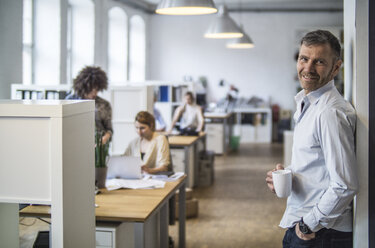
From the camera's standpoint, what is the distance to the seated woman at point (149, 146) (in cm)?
503

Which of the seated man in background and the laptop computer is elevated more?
the seated man in background

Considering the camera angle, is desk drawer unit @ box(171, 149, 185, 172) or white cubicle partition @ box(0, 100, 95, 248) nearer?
white cubicle partition @ box(0, 100, 95, 248)

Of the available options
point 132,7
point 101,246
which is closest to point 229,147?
point 132,7

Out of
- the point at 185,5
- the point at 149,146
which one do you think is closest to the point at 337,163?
the point at 185,5

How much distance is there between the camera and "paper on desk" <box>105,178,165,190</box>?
395 cm

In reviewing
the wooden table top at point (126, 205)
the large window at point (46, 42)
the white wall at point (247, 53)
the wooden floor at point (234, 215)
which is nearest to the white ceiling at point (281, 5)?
the white wall at point (247, 53)

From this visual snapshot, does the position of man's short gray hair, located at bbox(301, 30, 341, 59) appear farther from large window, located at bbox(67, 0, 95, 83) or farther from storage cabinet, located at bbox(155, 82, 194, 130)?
large window, located at bbox(67, 0, 95, 83)

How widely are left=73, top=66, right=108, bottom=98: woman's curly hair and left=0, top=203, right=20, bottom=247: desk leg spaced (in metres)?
3.06

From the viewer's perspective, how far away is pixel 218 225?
19.0 feet

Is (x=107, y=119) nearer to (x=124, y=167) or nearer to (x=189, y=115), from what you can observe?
(x=124, y=167)

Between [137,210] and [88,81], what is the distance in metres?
2.19

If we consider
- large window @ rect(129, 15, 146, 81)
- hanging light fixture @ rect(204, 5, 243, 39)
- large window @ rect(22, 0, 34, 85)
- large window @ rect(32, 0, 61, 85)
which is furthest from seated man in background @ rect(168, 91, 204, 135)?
large window @ rect(129, 15, 146, 81)

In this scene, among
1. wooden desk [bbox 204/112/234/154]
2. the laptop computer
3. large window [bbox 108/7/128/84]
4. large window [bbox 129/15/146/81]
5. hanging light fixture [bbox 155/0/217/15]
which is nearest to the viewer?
hanging light fixture [bbox 155/0/217/15]

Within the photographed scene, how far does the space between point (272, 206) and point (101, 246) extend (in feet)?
12.9
